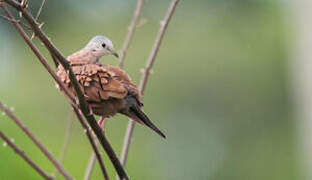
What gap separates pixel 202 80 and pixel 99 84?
13116mm

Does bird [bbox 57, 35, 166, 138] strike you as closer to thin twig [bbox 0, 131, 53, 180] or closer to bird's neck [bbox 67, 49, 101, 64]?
bird's neck [bbox 67, 49, 101, 64]

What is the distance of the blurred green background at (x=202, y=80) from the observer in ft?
41.1

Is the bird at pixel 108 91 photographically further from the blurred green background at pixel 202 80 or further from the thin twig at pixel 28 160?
the blurred green background at pixel 202 80

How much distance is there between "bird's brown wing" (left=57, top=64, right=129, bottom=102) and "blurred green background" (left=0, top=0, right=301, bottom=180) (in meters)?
7.83

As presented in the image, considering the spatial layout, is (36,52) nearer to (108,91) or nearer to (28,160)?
(28,160)

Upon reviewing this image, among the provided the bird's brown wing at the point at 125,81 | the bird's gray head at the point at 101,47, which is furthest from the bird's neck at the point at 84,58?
the bird's brown wing at the point at 125,81

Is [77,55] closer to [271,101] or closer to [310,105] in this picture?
[310,105]

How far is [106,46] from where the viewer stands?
3.54 metres

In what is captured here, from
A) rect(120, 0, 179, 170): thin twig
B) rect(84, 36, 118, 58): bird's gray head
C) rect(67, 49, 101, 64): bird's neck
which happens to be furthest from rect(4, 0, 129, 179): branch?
rect(84, 36, 118, 58): bird's gray head

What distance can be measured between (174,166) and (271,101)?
249 inches

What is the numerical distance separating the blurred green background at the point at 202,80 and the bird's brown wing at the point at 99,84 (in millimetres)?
7835

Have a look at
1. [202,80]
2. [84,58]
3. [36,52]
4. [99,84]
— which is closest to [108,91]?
[99,84]

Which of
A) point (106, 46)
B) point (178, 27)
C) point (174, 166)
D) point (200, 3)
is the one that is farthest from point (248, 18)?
point (106, 46)

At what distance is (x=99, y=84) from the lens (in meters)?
3.03
